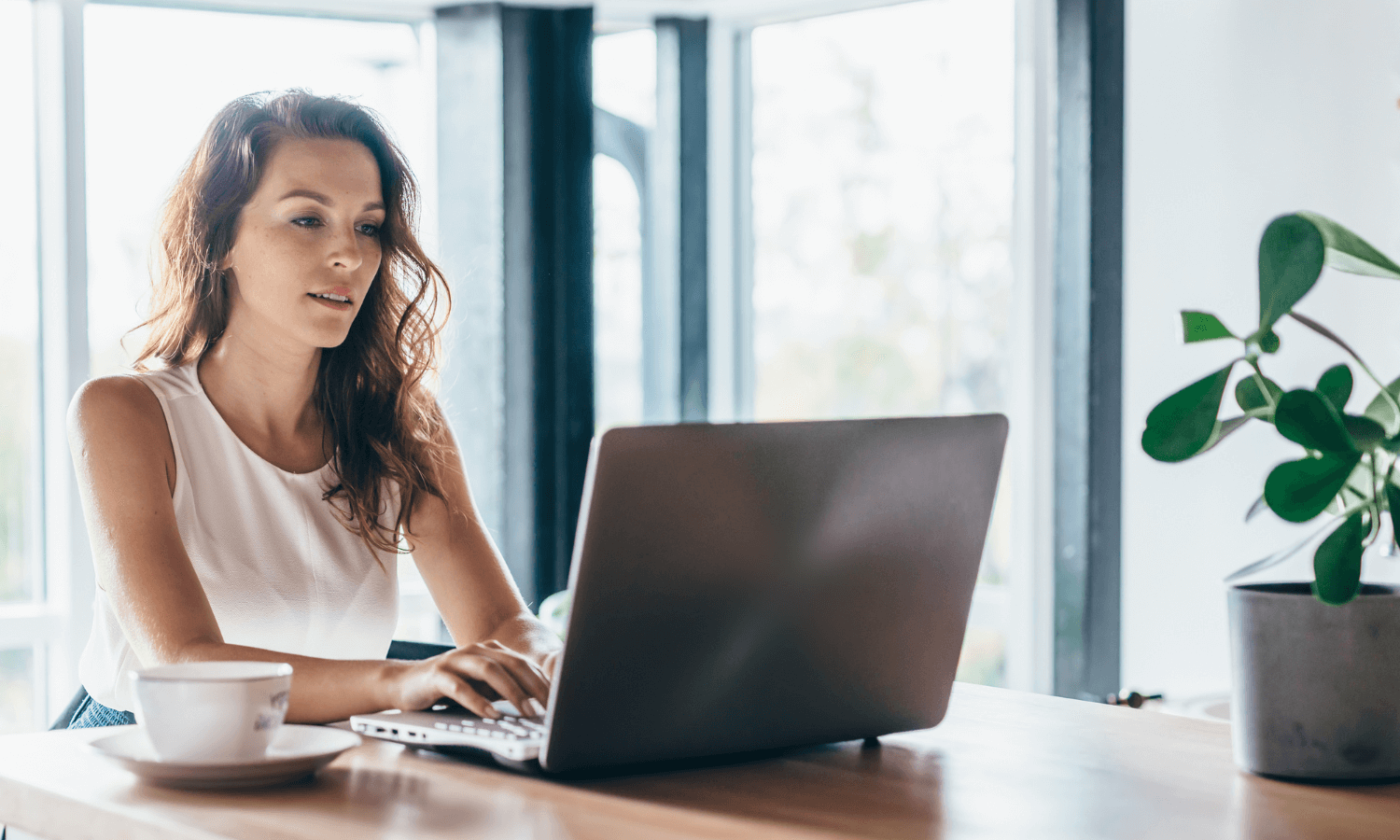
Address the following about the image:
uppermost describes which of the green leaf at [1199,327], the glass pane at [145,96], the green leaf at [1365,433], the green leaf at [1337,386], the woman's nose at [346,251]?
the glass pane at [145,96]

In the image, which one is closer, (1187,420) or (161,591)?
(1187,420)

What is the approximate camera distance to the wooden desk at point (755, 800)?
81 centimetres

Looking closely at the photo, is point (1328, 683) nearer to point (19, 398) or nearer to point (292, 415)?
point (292, 415)

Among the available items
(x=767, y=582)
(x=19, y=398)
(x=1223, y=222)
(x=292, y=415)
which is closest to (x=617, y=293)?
(x=19, y=398)

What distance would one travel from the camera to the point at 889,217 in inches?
128

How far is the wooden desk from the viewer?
0.81m

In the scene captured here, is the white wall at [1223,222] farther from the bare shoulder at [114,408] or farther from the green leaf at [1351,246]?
the bare shoulder at [114,408]

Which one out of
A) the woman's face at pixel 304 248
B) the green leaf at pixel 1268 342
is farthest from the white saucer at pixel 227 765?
the woman's face at pixel 304 248

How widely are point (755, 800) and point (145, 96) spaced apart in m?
2.60

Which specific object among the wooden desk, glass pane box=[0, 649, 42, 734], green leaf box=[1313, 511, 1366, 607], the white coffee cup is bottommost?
glass pane box=[0, 649, 42, 734]

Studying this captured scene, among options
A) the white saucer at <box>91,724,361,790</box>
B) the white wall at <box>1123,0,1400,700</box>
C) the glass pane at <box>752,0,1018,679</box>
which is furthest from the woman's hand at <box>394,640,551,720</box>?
the glass pane at <box>752,0,1018,679</box>

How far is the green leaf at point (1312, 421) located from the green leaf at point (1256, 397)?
0.05 metres

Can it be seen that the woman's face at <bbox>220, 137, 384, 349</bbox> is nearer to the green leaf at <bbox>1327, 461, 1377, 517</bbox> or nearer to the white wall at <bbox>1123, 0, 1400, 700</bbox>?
the green leaf at <bbox>1327, 461, 1377, 517</bbox>

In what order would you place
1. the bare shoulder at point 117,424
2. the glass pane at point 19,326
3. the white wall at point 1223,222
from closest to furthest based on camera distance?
the bare shoulder at point 117,424
the white wall at point 1223,222
the glass pane at point 19,326
